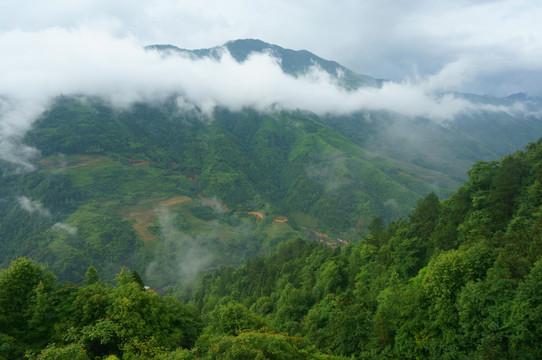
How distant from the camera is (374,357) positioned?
2977 cm

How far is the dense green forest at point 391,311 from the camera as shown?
21.8m

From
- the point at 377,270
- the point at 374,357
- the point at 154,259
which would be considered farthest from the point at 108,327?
the point at 154,259

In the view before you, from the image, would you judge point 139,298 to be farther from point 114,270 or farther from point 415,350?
point 114,270

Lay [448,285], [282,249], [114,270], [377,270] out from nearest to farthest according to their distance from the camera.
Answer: [448,285]
[377,270]
[282,249]
[114,270]

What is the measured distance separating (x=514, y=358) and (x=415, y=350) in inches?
315

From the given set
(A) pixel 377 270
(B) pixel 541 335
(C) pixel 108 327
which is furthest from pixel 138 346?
(A) pixel 377 270

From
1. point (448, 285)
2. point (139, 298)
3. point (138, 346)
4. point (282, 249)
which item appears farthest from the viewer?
point (282, 249)

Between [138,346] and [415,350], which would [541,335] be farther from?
[138,346]

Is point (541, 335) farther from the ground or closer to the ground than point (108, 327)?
farther from the ground

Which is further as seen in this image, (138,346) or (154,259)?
(154,259)

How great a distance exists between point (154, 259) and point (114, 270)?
23.1 metres

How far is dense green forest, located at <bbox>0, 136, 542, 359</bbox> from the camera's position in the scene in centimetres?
2180

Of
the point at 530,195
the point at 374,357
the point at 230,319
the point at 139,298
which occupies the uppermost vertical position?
the point at 530,195

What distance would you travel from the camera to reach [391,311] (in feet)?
103
